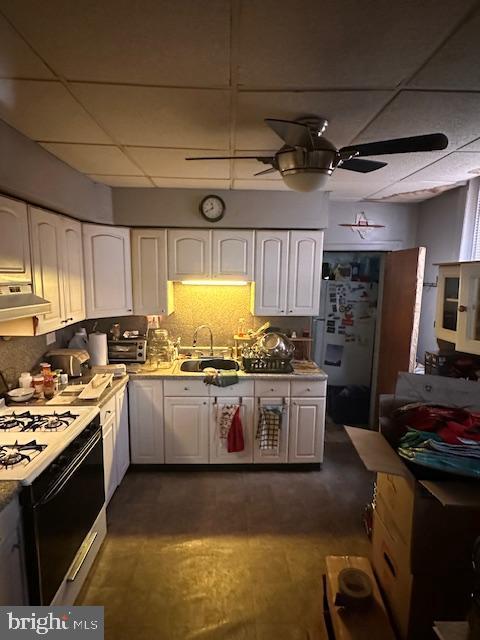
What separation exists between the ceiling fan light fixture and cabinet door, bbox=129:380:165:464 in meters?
2.03

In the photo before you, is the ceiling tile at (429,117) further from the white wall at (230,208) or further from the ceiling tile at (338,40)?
the white wall at (230,208)

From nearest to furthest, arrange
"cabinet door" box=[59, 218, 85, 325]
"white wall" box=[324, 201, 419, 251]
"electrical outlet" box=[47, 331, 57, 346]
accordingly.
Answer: "cabinet door" box=[59, 218, 85, 325]
"electrical outlet" box=[47, 331, 57, 346]
"white wall" box=[324, 201, 419, 251]

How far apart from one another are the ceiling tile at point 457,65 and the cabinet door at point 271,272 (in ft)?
6.39

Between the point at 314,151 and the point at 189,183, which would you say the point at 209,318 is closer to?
the point at 189,183

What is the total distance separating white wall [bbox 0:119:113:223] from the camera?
181cm

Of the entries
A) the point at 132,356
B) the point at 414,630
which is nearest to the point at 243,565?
the point at 414,630

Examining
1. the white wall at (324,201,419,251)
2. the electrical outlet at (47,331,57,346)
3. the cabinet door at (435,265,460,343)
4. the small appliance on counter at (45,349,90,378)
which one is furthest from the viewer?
the white wall at (324,201,419,251)

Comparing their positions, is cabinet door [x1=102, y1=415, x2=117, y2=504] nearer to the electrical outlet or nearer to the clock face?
the electrical outlet

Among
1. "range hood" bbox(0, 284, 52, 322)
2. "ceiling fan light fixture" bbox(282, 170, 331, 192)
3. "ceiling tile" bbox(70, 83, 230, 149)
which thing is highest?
"ceiling tile" bbox(70, 83, 230, 149)

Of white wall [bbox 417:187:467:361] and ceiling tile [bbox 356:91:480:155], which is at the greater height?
ceiling tile [bbox 356:91:480:155]

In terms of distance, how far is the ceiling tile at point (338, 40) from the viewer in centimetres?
97

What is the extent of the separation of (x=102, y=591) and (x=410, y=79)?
2.87 metres

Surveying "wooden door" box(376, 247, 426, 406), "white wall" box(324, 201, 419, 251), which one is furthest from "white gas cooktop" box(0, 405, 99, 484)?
"white wall" box(324, 201, 419, 251)

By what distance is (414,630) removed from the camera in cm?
115
